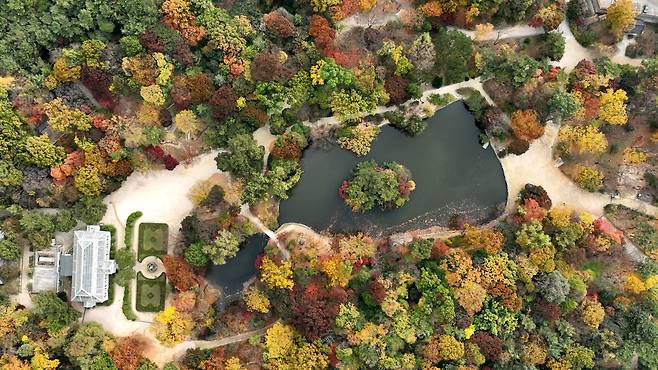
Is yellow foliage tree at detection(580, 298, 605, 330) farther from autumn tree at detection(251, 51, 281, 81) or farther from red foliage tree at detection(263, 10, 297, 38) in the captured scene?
red foliage tree at detection(263, 10, 297, 38)

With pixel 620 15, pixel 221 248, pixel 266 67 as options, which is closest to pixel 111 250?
pixel 221 248

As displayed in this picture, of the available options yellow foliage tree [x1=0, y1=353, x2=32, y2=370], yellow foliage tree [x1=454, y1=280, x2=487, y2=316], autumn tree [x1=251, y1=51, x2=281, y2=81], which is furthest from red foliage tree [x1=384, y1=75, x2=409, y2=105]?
yellow foliage tree [x1=0, y1=353, x2=32, y2=370]

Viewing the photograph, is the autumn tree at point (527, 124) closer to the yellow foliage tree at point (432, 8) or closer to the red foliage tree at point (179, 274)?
the yellow foliage tree at point (432, 8)

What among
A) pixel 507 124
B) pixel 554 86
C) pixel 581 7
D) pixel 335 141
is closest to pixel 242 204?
pixel 335 141

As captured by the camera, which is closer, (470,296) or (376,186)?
(470,296)

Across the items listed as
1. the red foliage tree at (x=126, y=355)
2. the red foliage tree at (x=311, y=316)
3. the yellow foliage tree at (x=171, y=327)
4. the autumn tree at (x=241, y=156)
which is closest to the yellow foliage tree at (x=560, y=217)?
the red foliage tree at (x=311, y=316)

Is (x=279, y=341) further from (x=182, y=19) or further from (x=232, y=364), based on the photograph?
(x=182, y=19)
